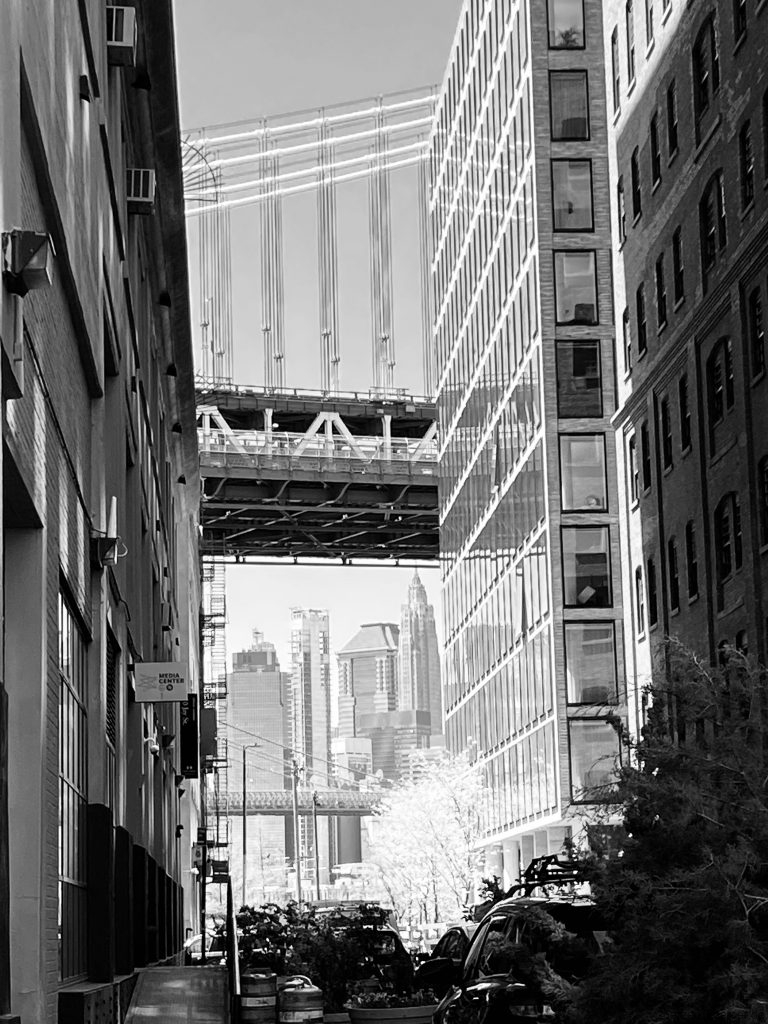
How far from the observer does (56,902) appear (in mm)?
12484

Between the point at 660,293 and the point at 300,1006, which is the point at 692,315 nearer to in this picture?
the point at 660,293

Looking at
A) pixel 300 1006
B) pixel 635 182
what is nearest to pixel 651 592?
pixel 635 182

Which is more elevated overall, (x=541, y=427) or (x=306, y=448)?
(x=306, y=448)

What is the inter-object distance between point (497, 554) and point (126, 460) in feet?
152

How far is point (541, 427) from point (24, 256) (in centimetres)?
5286

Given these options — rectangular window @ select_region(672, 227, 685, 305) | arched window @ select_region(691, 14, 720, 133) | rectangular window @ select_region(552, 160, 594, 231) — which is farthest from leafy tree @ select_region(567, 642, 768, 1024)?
rectangular window @ select_region(552, 160, 594, 231)

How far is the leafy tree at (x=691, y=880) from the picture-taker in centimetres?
1106

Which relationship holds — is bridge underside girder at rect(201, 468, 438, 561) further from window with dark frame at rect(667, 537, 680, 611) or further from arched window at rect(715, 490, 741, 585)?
arched window at rect(715, 490, 741, 585)

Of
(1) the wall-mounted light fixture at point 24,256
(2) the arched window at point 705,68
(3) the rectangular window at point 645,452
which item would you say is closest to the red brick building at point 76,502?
(1) the wall-mounted light fixture at point 24,256

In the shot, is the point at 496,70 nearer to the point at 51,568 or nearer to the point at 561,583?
the point at 561,583

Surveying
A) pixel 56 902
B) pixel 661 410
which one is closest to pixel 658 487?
pixel 661 410

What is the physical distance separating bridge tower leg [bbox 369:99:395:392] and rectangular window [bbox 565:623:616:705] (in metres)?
58.5

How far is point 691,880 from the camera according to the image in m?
11.4

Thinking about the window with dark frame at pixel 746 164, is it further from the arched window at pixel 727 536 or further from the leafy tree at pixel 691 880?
the leafy tree at pixel 691 880
